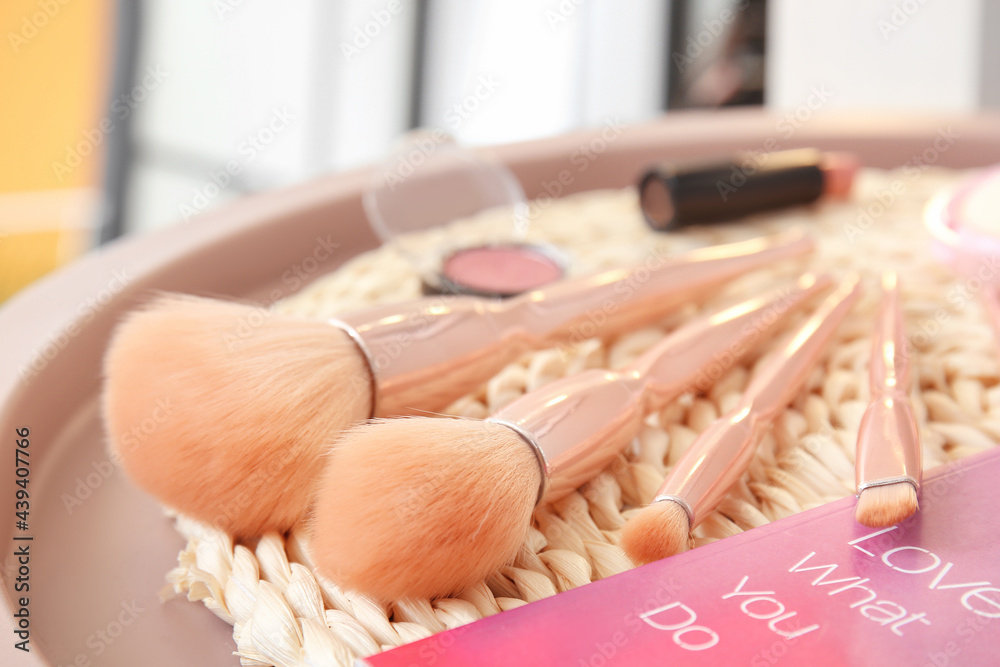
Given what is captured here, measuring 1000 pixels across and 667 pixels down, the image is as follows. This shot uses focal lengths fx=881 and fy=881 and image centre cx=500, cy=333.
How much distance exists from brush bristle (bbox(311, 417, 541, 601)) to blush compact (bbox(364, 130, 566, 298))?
217 millimetres

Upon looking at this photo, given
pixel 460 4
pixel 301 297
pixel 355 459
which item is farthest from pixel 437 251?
pixel 460 4

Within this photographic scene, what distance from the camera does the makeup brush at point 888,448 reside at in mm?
281

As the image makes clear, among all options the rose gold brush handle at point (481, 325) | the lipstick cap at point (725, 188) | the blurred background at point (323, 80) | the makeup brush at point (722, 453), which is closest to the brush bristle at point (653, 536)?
the makeup brush at point (722, 453)

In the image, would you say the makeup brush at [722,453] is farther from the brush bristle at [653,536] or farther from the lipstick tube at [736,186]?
the lipstick tube at [736,186]

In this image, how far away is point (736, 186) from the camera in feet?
1.99

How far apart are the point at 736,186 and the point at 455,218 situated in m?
0.19

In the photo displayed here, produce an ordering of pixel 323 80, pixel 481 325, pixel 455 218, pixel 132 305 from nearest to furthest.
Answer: pixel 481 325 → pixel 132 305 → pixel 455 218 → pixel 323 80

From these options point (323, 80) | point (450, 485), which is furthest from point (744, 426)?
point (323, 80)

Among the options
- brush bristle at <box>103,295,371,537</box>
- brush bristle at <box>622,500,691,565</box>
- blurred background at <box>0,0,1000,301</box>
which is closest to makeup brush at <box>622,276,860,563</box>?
brush bristle at <box>622,500,691,565</box>

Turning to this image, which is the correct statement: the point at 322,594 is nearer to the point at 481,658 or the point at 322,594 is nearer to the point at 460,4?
the point at 481,658

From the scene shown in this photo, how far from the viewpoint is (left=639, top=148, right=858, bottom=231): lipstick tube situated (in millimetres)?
596

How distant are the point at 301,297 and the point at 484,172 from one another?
169mm

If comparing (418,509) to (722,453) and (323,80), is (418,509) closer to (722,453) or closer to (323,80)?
(722,453)

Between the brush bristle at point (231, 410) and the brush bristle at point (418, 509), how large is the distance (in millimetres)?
28
